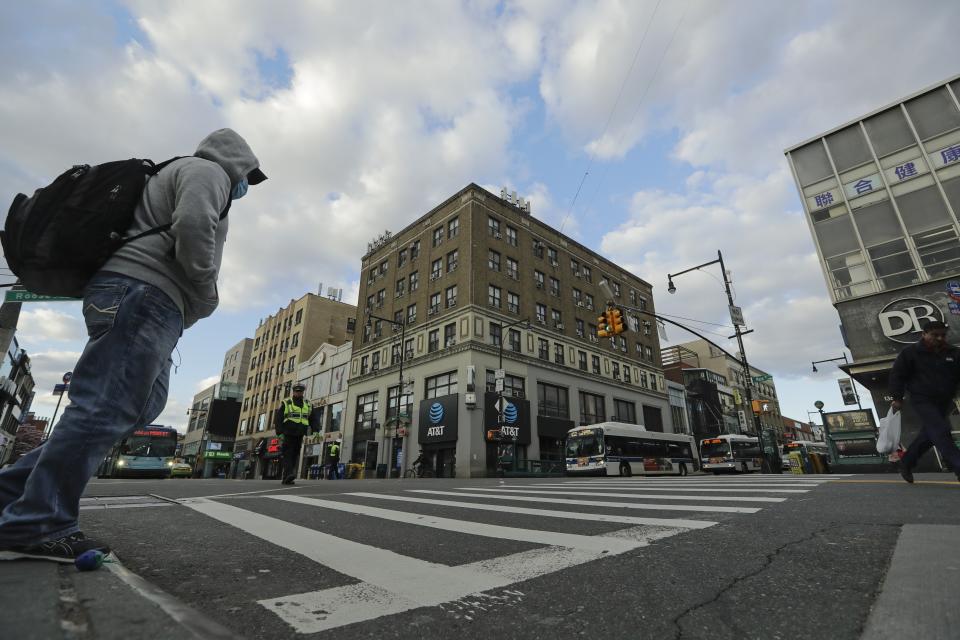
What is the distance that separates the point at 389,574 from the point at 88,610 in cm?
108

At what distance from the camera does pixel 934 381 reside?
215 inches

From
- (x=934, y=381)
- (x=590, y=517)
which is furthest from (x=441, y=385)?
(x=590, y=517)

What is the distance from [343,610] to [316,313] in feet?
175

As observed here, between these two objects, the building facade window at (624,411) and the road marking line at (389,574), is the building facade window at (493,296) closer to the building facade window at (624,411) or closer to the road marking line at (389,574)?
the building facade window at (624,411)

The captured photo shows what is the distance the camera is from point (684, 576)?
1.92 meters

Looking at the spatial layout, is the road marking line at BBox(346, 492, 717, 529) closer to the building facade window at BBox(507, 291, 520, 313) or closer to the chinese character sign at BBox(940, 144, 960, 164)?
the chinese character sign at BBox(940, 144, 960, 164)

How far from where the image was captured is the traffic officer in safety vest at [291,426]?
895 cm

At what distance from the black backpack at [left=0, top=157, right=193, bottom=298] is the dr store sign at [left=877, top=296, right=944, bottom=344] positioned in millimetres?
26246

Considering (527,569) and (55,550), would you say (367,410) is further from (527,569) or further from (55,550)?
(527,569)

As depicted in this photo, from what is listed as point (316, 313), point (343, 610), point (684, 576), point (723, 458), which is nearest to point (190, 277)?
point (343, 610)

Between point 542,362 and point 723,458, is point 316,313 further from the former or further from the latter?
point 723,458

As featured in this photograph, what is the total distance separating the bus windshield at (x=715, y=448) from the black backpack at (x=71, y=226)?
33797 mm

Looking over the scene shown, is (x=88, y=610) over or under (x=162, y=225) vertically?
under

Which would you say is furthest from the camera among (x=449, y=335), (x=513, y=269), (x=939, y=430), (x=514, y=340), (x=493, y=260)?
(x=513, y=269)
